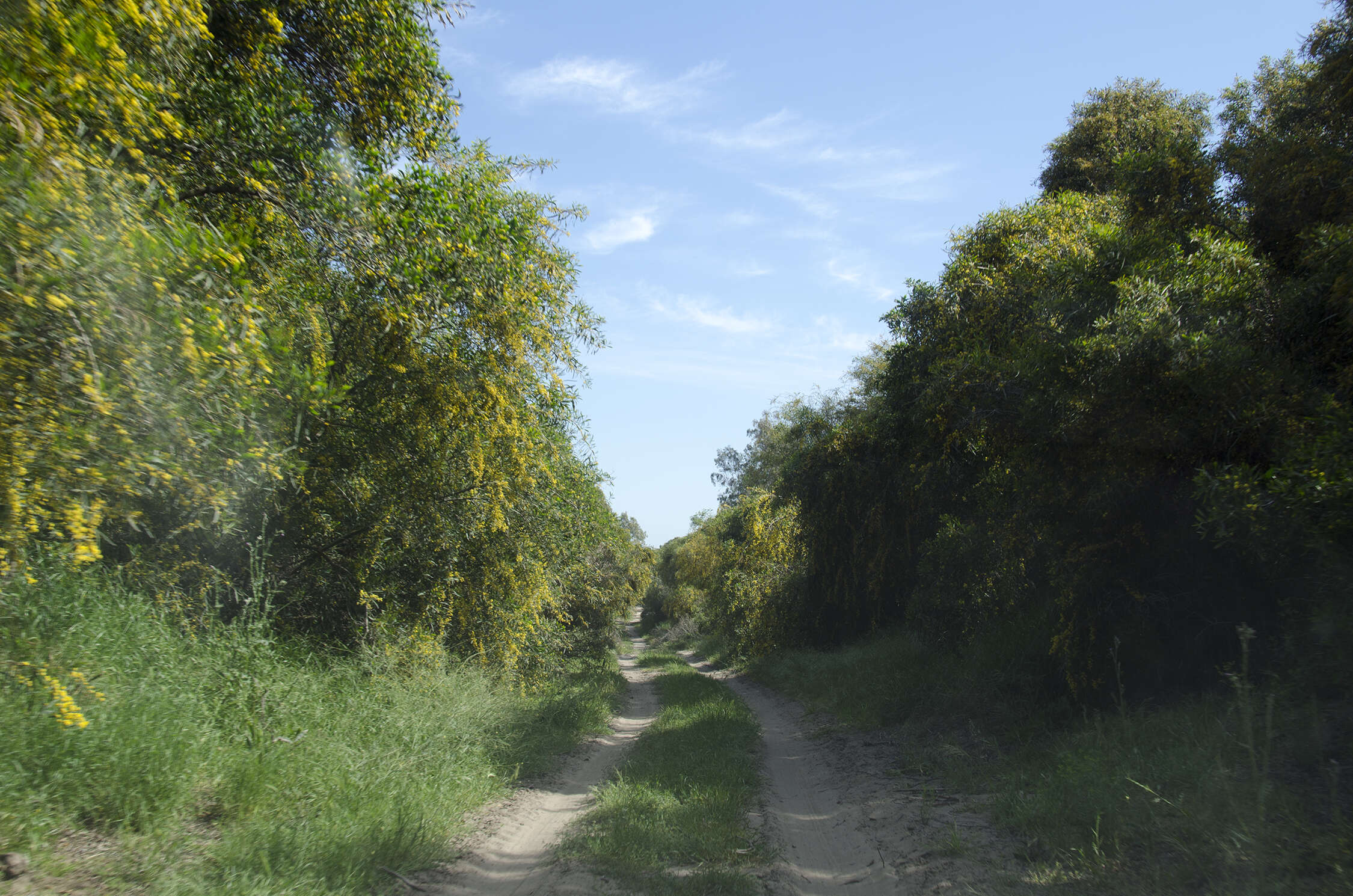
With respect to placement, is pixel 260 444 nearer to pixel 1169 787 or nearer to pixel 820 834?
pixel 820 834

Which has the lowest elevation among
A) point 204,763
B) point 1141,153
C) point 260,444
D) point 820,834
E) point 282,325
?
point 820,834

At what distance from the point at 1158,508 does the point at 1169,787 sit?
287 cm

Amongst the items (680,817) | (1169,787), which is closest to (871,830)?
(680,817)

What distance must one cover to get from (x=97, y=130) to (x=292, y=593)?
5676mm

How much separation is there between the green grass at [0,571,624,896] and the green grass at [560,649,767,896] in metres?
1.39

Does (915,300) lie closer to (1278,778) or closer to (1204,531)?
(1204,531)

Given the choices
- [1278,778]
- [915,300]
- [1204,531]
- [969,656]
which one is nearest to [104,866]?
[1278,778]

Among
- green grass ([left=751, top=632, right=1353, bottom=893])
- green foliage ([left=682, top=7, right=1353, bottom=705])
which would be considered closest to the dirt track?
green grass ([left=751, top=632, right=1353, bottom=893])

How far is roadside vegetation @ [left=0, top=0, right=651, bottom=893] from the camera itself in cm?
413

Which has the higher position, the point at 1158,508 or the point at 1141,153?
the point at 1141,153

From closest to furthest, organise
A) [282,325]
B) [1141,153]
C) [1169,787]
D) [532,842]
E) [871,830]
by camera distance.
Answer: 1. [1169,787]
2. [282,325]
3. [532,842]
4. [871,830]
5. [1141,153]

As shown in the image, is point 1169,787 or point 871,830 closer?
point 1169,787

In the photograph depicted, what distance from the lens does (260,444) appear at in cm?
524

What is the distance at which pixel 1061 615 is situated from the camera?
870 centimetres
